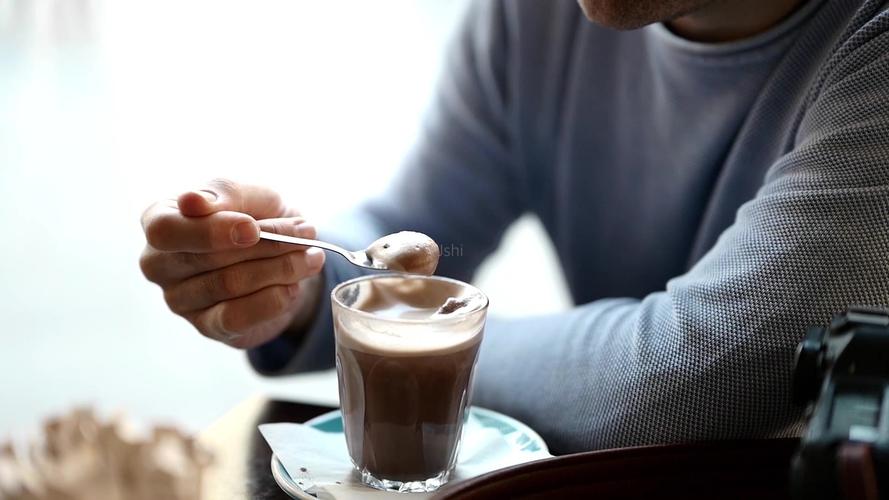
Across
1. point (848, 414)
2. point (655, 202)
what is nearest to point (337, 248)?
point (848, 414)

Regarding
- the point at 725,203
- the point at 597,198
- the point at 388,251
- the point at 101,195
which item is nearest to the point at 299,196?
the point at 101,195

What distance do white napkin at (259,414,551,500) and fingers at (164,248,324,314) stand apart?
13 cm

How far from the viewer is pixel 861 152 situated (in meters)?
0.82

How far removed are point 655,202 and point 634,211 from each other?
4 cm

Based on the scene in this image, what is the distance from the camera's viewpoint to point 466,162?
4.69ft

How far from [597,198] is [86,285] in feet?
4.91

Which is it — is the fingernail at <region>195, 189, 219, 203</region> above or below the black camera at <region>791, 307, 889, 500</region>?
above

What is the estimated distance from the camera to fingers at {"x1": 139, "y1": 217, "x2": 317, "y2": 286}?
0.86 meters

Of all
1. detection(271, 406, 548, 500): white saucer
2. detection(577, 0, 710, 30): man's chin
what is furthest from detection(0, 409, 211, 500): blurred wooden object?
detection(577, 0, 710, 30): man's chin

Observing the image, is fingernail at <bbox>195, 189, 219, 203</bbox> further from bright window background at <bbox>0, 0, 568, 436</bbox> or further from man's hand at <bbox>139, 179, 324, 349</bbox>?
bright window background at <bbox>0, 0, 568, 436</bbox>

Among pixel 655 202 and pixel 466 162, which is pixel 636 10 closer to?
pixel 655 202

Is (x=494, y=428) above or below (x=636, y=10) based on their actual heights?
below

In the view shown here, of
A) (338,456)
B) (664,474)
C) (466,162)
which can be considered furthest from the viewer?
(466,162)

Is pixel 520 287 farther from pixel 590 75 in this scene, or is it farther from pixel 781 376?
pixel 781 376
